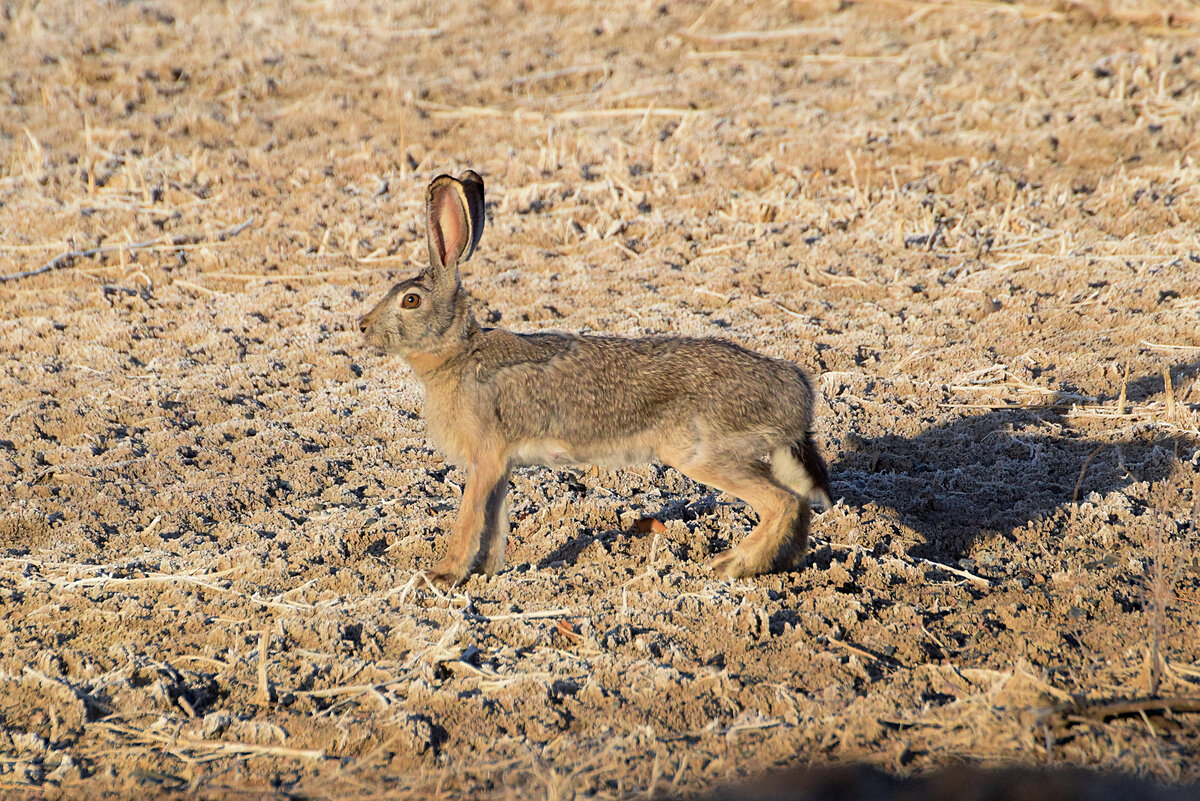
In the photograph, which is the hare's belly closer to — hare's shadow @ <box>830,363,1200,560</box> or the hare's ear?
the hare's ear

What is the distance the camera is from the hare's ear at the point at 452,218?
5.62 meters

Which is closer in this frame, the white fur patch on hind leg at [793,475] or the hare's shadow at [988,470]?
the white fur patch on hind leg at [793,475]

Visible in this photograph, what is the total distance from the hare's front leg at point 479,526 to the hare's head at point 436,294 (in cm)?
70

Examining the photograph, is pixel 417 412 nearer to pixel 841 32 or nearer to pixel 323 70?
pixel 323 70

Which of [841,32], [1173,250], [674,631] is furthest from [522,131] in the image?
[674,631]

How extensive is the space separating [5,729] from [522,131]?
28.4 feet

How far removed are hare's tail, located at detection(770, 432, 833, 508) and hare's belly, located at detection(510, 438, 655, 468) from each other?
609 millimetres

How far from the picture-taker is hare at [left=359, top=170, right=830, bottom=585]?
541 centimetres

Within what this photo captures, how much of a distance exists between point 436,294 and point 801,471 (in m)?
1.97

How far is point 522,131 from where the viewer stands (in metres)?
11.9

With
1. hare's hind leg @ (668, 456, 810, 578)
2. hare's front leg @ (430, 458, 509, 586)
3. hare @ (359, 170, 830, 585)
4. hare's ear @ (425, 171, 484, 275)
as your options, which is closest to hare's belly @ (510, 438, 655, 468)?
hare @ (359, 170, 830, 585)

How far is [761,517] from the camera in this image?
17.7 feet

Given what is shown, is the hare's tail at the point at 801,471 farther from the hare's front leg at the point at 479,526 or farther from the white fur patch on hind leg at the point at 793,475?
the hare's front leg at the point at 479,526

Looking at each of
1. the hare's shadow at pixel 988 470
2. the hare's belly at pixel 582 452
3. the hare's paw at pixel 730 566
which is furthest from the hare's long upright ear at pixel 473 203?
the hare's shadow at pixel 988 470
